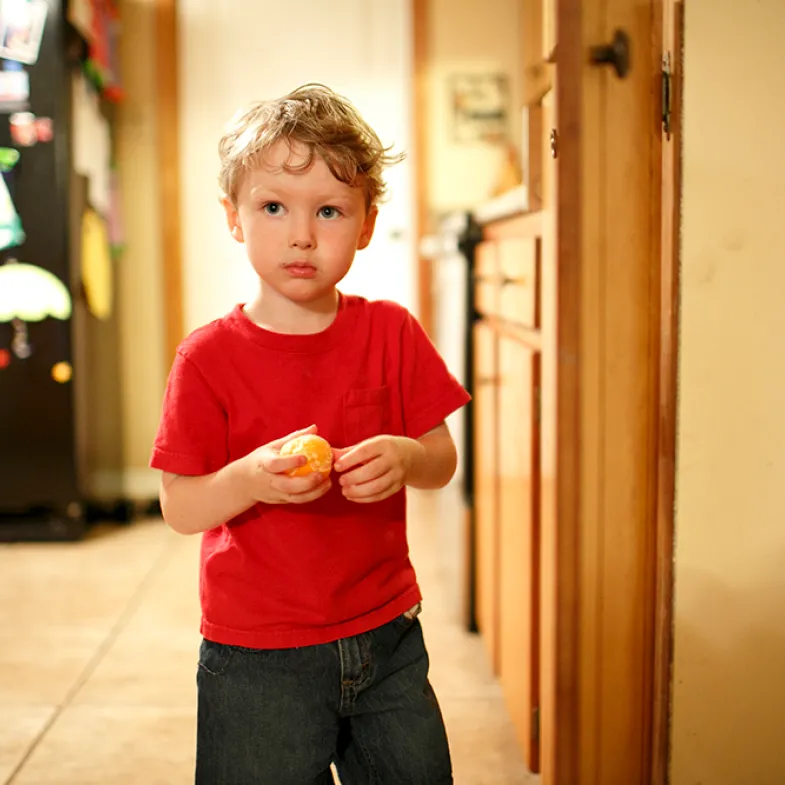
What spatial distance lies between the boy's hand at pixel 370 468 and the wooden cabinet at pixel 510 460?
0.55m

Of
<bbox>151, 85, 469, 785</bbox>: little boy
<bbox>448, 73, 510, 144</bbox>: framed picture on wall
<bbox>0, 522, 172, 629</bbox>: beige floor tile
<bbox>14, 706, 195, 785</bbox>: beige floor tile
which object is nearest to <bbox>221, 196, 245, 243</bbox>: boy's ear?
<bbox>151, 85, 469, 785</bbox>: little boy

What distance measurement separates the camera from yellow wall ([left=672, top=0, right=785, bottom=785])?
1000mm

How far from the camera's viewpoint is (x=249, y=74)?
11.5ft

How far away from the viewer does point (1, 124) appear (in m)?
2.98

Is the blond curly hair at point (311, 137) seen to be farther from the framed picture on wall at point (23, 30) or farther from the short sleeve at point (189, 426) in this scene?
A: the framed picture on wall at point (23, 30)

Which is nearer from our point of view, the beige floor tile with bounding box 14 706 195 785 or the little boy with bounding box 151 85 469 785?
the little boy with bounding box 151 85 469 785

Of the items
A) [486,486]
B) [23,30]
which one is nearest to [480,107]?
[23,30]

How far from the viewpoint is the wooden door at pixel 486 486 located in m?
1.90

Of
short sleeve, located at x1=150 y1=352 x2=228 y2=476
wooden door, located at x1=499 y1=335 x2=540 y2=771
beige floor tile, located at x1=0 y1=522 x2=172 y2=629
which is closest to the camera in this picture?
short sleeve, located at x1=150 y1=352 x2=228 y2=476

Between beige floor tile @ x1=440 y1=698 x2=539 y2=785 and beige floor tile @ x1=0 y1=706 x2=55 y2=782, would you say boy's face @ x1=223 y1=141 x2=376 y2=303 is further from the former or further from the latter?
beige floor tile @ x1=0 y1=706 x2=55 y2=782

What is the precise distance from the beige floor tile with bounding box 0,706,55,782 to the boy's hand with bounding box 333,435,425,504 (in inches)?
43.1

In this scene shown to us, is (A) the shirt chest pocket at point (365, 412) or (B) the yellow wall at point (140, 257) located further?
(B) the yellow wall at point (140, 257)

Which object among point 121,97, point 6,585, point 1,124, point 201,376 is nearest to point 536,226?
point 201,376

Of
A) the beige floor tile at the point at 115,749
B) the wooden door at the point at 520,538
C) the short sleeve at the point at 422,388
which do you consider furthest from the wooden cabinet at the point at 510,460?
the beige floor tile at the point at 115,749
